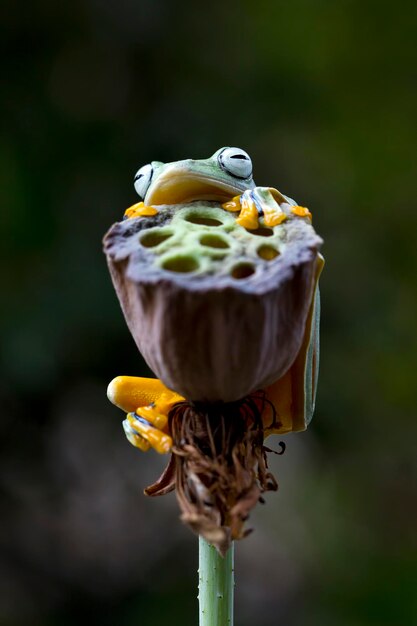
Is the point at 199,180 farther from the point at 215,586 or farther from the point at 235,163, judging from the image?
the point at 215,586

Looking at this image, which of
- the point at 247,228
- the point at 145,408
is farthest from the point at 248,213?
the point at 145,408

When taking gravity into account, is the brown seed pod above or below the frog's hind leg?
below

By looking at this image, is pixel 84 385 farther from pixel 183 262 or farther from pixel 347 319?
pixel 183 262

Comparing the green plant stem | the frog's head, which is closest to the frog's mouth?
the frog's head

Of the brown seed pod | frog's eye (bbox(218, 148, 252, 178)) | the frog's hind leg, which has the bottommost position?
the brown seed pod

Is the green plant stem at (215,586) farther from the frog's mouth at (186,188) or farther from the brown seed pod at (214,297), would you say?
the frog's mouth at (186,188)

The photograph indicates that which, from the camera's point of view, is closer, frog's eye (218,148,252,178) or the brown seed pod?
the brown seed pod

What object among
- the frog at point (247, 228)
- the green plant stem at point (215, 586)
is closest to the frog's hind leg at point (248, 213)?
the frog at point (247, 228)

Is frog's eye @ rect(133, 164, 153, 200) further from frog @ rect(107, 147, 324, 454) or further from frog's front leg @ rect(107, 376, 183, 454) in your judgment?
frog's front leg @ rect(107, 376, 183, 454)

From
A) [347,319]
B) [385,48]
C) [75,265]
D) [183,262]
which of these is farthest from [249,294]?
[385,48]
